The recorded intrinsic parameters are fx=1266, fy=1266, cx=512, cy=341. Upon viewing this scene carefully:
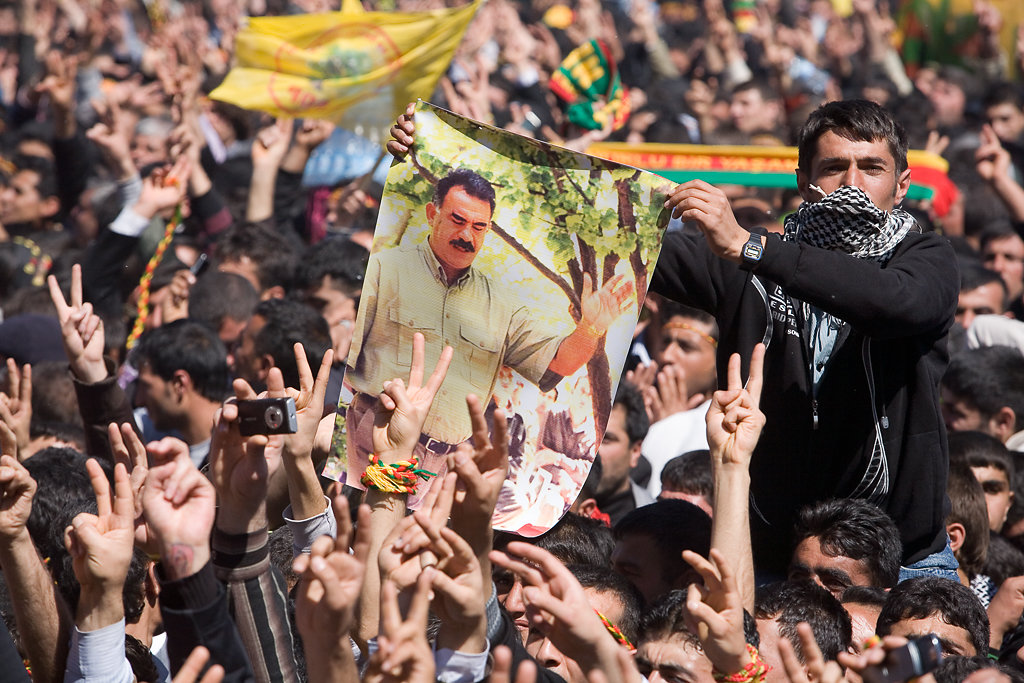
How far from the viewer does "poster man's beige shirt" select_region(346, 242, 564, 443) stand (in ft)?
11.3

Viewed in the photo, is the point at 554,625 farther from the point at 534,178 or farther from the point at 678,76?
the point at 678,76

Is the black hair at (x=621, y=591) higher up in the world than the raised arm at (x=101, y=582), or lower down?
lower down

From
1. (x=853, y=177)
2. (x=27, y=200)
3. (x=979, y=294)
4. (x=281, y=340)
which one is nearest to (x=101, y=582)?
(x=853, y=177)

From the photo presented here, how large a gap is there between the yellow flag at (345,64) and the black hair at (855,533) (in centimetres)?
439

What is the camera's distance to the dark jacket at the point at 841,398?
3320mm

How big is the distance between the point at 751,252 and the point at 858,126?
62 centimetres

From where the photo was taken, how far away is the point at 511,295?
3.46 metres

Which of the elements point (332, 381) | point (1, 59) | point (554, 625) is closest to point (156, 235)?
point (332, 381)

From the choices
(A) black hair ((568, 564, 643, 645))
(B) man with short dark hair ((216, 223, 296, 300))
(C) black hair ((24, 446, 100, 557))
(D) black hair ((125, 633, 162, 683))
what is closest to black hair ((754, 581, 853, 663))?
(A) black hair ((568, 564, 643, 645))

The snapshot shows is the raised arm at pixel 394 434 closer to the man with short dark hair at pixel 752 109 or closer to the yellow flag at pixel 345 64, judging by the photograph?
the yellow flag at pixel 345 64

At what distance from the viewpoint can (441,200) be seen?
348cm

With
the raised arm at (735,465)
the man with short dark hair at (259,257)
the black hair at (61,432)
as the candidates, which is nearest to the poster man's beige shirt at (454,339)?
the raised arm at (735,465)

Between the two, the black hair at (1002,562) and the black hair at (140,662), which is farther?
the black hair at (1002,562)

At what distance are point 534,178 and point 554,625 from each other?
145cm
